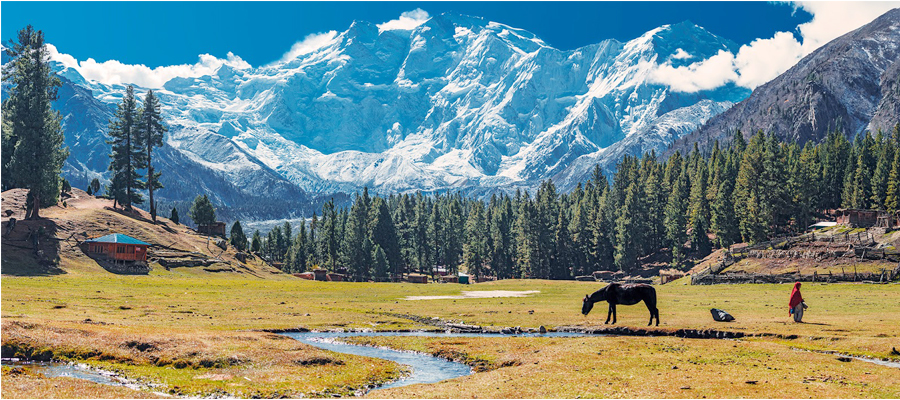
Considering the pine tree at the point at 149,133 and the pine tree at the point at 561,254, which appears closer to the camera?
the pine tree at the point at 149,133

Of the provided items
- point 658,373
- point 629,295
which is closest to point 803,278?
point 629,295

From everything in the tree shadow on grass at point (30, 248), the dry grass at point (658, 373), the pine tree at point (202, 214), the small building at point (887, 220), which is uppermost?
the pine tree at point (202, 214)

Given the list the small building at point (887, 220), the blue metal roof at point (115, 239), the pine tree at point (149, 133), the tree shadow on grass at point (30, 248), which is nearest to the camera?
the tree shadow on grass at point (30, 248)

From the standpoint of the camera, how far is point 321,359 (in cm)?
3338

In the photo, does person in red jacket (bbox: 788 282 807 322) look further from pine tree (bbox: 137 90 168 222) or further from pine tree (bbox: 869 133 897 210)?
pine tree (bbox: 869 133 897 210)

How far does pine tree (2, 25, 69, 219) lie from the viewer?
102000mm

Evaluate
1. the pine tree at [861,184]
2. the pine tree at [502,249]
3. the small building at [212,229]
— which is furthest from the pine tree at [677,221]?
the small building at [212,229]

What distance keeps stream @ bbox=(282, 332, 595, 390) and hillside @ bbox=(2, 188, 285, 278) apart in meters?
55.8

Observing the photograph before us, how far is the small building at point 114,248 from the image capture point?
341 feet

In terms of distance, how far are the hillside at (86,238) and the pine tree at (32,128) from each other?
4.27 m

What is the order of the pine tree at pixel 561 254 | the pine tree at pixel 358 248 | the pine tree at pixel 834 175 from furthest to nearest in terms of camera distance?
1. the pine tree at pixel 561 254
2. the pine tree at pixel 834 175
3. the pine tree at pixel 358 248

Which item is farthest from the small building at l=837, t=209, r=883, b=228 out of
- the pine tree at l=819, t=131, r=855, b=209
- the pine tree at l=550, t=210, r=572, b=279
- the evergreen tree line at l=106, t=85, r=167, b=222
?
the evergreen tree line at l=106, t=85, r=167, b=222

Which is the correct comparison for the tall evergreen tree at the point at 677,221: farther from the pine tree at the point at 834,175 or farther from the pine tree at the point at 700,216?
the pine tree at the point at 834,175

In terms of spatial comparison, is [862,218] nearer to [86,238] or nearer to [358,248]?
[358,248]
